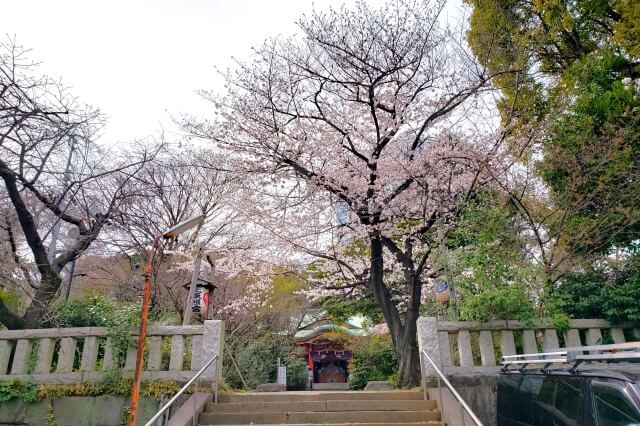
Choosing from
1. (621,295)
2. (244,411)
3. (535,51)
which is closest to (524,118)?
(535,51)

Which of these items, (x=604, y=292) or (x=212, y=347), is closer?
(x=604, y=292)

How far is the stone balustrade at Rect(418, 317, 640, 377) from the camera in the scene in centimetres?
625

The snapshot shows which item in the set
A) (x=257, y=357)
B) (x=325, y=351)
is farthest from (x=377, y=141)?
(x=325, y=351)

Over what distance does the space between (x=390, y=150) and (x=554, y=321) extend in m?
4.86

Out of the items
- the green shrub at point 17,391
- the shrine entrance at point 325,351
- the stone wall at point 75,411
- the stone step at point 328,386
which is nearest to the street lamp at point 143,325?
the stone wall at point 75,411

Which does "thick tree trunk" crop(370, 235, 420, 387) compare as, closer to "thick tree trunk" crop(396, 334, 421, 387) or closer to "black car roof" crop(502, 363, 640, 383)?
"thick tree trunk" crop(396, 334, 421, 387)

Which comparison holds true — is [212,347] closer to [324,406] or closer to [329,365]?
[324,406]

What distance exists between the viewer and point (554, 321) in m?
6.20

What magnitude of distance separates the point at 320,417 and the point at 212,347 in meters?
2.13

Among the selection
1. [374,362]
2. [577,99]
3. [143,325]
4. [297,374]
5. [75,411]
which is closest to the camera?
[143,325]

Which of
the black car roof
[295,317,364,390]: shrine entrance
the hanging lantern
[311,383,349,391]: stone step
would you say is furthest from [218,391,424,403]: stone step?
[311,383,349,391]: stone step

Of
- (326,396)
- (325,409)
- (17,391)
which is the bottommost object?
(325,409)

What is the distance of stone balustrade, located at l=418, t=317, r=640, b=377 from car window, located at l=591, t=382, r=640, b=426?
10.5 ft

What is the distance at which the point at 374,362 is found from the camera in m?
16.4
